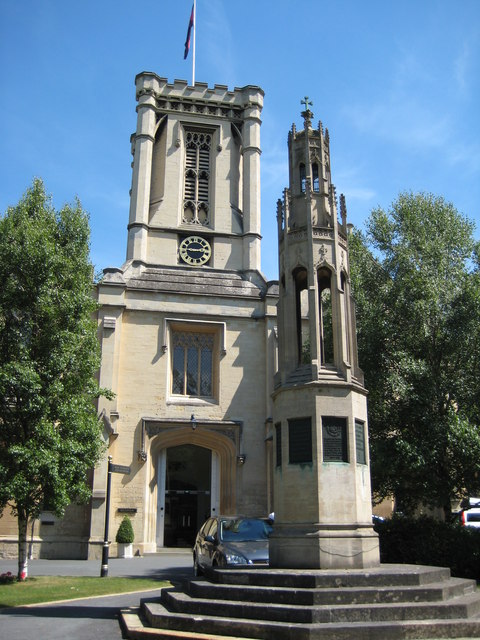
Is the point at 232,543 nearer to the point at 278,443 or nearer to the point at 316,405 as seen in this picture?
the point at 278,443

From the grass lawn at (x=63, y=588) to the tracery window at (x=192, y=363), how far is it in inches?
445

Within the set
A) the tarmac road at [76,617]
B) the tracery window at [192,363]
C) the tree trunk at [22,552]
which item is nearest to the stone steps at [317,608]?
the tarmac road at [76,617]

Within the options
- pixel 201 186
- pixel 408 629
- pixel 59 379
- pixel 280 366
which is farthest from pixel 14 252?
pixel 201 186

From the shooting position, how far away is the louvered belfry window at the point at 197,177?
2950 centimetres

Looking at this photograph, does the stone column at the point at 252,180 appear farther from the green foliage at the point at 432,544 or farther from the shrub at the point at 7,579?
the shrub at the point at 7,579

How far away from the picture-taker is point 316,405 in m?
9.84

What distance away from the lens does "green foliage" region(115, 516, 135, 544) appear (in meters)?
22.2

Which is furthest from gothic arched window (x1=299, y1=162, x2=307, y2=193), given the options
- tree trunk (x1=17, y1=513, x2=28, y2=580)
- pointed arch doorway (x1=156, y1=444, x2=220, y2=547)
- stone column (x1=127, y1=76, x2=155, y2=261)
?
stone column (x1=127, y1=76, x2=155, y2=261)

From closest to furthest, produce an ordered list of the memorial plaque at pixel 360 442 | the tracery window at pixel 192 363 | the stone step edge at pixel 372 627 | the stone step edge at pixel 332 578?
the stone step edge at pixel 372 627 → the stone step edge at pixel 332 578 → the memorial plaque at pixel 360 442 → the tracery window at pixel 192 363

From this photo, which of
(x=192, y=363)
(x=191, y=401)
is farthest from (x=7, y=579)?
(x=192, y=363)

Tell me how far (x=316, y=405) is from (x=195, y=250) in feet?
64.0

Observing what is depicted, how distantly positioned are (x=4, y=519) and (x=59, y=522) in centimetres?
206

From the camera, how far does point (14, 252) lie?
53.2 ft

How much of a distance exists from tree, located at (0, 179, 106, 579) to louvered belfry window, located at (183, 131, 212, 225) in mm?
12233
